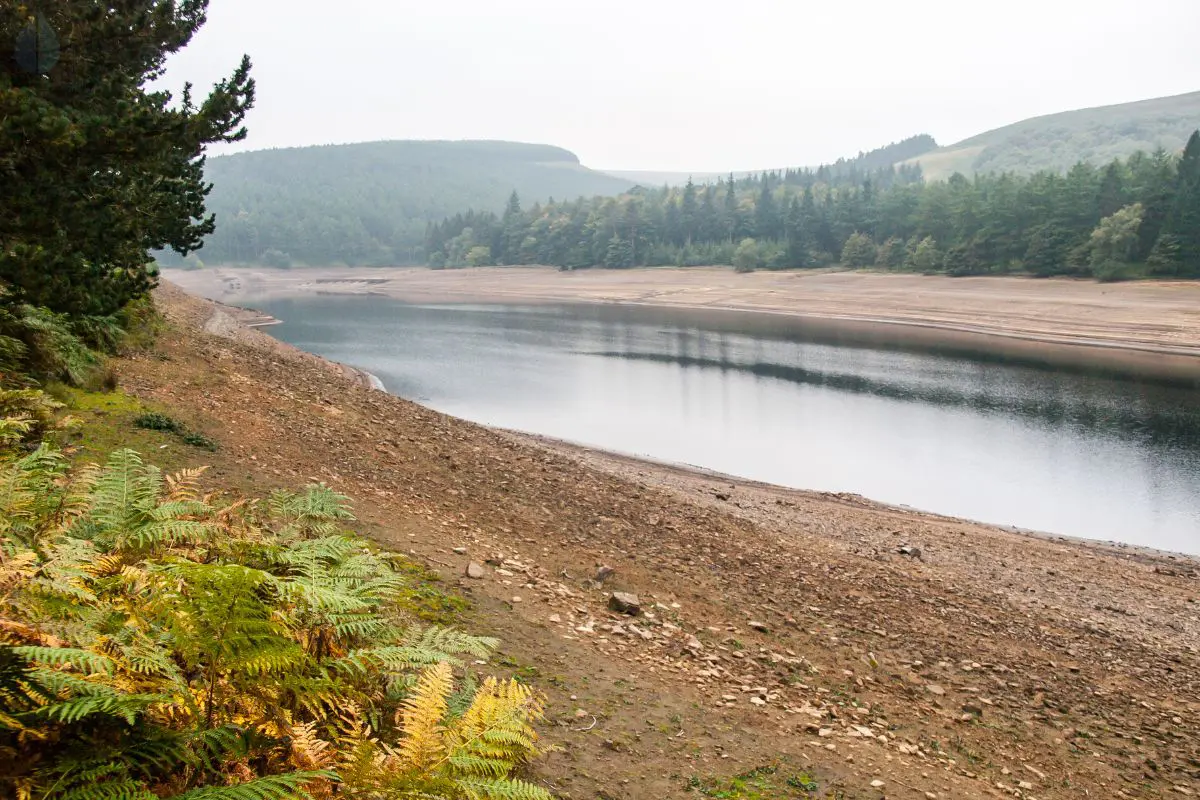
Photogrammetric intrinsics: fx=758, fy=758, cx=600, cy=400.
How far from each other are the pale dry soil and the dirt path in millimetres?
36824

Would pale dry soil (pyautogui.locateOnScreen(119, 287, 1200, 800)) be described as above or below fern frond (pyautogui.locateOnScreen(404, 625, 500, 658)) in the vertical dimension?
below

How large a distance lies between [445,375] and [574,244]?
74053 mm

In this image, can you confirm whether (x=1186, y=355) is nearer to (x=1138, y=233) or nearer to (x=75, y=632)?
(x=1138, y=233)

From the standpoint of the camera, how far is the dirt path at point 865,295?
45156mm

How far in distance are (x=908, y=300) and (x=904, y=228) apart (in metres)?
26.5

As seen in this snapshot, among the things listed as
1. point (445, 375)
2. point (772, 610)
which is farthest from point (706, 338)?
point (772, 610)

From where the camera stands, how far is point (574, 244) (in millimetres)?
106562

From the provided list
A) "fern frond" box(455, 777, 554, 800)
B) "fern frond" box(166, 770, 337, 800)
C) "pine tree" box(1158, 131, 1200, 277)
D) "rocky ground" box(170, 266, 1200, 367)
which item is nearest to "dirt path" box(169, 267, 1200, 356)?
"rocky ground" box(170, 266, 1200, 367)

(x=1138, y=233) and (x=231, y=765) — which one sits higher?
(x=1138, y=233)

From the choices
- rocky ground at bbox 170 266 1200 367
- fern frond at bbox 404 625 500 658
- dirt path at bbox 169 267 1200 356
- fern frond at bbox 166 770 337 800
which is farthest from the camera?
dirt path at bbox 169 267 1200 356

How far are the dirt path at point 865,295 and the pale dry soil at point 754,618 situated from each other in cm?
3682

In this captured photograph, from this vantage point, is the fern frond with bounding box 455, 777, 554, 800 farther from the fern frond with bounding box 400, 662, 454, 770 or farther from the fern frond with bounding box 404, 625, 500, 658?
the fern frond with bounding box 404, 625, 500, 658

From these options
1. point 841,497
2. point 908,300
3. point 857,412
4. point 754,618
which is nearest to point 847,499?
point 841,497

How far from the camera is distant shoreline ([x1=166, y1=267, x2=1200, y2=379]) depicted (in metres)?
42.2
